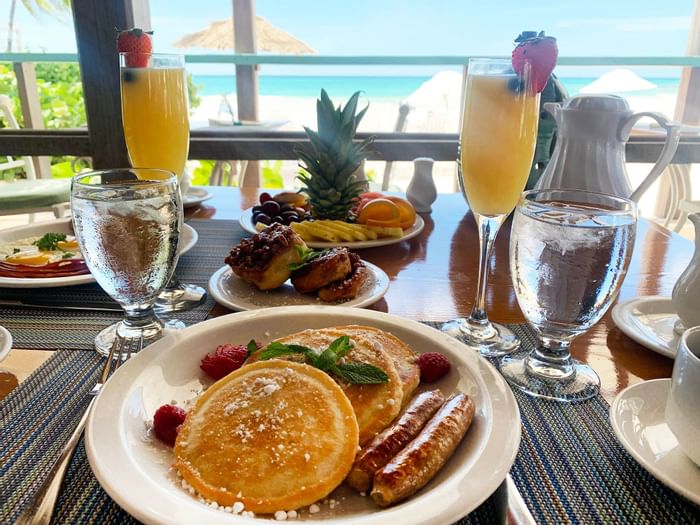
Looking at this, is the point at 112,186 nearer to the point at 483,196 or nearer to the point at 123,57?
the point at 123,57

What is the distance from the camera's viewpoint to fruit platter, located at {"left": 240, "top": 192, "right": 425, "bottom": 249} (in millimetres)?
1505

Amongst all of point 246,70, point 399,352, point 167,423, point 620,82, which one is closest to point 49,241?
point 167,423

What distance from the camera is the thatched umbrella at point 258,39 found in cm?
1113

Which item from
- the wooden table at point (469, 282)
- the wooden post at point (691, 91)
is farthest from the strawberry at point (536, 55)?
the wooden post at point (691, 91)

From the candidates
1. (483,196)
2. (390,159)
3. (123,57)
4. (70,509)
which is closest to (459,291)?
(483,196)

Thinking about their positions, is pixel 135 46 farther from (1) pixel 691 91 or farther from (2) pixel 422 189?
(1) pixel 691 91

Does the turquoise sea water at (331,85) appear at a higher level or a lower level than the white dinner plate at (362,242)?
higher

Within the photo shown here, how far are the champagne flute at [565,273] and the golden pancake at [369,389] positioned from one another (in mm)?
254

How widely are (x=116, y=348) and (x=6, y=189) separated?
3399 millimetres

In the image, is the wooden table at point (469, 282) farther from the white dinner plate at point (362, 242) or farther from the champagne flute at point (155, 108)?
the champagne flute at point (155, 108)

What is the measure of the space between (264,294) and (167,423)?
1.69 ft

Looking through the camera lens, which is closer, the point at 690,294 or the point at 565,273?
the point at 565,273

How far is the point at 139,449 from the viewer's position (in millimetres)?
582

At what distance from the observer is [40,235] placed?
55.7 inches
